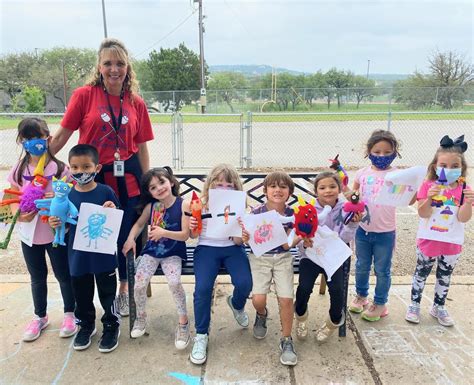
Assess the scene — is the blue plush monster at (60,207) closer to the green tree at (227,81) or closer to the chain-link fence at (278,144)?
the chain-link fence at (278,144)

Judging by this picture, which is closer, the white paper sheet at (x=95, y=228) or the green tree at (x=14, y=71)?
the white paper sheet at (x=95, y=228)

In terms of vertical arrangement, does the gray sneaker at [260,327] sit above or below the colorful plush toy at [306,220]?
below

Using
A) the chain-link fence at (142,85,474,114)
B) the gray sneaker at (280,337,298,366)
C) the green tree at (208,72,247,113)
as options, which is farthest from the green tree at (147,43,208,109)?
the gray sneaker at (280,337,298,366)

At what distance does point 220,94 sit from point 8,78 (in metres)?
29.1

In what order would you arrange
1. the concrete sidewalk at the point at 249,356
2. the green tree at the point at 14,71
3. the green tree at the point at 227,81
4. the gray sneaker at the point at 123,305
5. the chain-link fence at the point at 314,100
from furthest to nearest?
the green tree at the point at 227,81
the green tree at the point at 14,71
the chain-link fence at the point at 314,100
the gray sneaker at the point at 123,305
the concrete sidewalk at the point at 249,356

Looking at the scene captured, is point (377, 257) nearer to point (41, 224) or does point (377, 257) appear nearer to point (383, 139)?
point (383, 139)

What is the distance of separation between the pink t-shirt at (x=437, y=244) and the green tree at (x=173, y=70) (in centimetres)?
3954

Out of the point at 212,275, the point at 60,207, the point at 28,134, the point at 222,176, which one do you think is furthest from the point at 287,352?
the point at 28,134

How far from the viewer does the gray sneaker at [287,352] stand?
8.75 feet

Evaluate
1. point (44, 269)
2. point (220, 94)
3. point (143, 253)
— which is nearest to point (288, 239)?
point (143, 253)

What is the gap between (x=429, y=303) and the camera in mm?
3449

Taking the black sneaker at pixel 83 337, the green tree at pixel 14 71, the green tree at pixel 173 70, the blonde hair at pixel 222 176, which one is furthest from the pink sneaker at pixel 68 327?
the green tree at pixel 14 71

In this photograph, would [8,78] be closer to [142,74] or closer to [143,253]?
[142,74]

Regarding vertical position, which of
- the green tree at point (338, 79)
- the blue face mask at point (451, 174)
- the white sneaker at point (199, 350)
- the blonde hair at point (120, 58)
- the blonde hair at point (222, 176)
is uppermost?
the green tree at point (338, 79)
